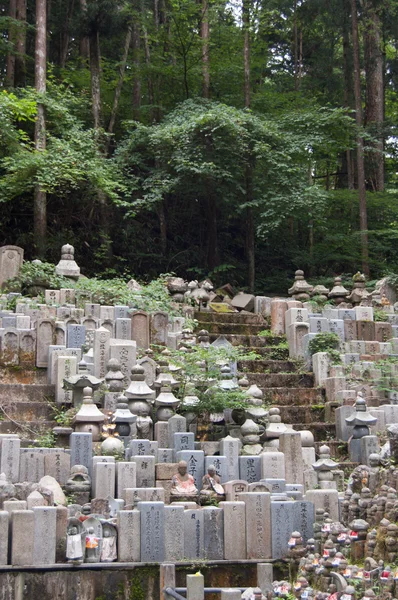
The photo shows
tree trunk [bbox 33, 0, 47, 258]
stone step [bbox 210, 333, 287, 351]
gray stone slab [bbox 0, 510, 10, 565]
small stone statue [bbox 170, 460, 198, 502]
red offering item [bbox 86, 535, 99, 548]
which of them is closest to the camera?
gray stone slab [bbox 0, 510, 10, 565]

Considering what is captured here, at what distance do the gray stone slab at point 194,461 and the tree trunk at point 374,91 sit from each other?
1519cm

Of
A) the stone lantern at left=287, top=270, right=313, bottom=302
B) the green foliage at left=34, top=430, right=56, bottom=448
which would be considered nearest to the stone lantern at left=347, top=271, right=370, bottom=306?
the stone lantern at left=287, top=270, right=313, bottom=302

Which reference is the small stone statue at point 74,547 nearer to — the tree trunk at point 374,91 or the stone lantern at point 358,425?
the stone lantern at point 358,425

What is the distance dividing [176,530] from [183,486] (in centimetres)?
94

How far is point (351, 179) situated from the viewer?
1058 inches

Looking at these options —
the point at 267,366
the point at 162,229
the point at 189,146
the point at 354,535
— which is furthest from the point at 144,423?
the point at 162,229

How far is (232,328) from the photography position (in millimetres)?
18094

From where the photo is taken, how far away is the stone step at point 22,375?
567 inches

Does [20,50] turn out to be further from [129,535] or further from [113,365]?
[129,535]

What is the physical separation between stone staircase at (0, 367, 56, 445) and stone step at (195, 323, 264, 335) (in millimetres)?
4416

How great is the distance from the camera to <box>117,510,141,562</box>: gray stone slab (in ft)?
Result: 33.1

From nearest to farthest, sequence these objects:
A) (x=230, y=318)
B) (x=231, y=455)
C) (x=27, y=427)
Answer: (x=231, y=455)
(x=27, y=427)
(x=230, y=318)

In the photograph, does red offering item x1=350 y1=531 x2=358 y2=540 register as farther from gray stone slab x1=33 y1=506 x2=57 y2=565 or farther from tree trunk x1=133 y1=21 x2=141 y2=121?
tree trunk x1=133 y1=21 x2=141 y2=121

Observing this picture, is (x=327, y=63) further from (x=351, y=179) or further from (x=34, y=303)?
(x=34, y=303)
